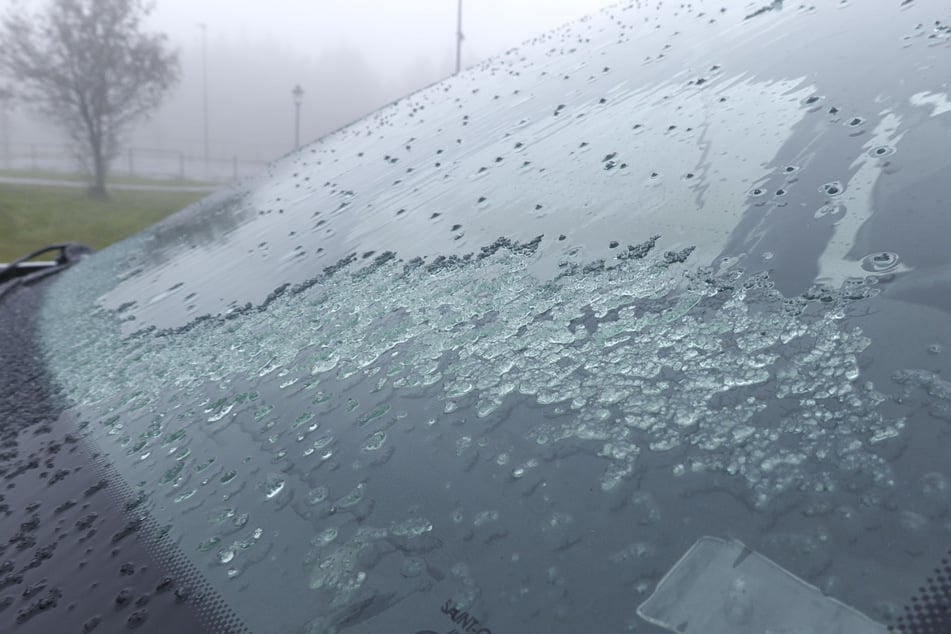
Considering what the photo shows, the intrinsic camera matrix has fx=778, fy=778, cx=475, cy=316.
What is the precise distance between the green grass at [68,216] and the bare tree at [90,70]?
4.54 ft

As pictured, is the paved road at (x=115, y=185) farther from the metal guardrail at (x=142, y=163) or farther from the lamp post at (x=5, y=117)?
the metal guardrail at (x=142, y=163)

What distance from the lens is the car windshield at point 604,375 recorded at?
90 centimetres

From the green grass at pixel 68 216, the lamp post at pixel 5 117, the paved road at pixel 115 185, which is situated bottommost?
the green grass at pixel 68 216

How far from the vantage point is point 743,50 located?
235cm

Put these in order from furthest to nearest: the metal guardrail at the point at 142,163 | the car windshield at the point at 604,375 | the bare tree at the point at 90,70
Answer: the metal guardrail at the point at 142,163 → the bare tree at the point at 90,70 → the car windshield at the point at 604,375

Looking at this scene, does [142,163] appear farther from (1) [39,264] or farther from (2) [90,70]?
(1) [39,264]

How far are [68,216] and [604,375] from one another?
20.8 meters

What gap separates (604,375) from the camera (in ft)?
4.09

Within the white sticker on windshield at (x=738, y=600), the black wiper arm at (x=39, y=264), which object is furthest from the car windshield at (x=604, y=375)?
the black wiper arm at (x=39, y=264)

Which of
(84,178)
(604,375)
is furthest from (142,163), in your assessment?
(604,375)

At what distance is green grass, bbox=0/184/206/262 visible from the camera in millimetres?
16797

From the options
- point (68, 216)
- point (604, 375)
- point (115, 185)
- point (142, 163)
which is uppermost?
point (604, 375)

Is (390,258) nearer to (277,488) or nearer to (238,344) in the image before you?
(238,344)

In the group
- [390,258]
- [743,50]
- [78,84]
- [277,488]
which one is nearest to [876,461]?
[277,488]
